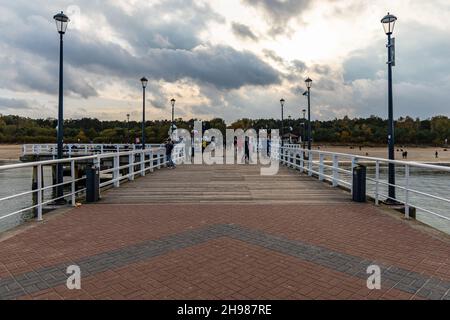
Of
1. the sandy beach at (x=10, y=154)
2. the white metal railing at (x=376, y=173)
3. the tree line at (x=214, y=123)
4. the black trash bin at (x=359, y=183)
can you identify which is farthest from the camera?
the tree line at (x=214, y=123)

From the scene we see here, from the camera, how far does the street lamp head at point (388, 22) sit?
9.23 meters

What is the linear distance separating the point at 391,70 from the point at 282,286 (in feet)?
27.7

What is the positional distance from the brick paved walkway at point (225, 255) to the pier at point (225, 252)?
1 cm

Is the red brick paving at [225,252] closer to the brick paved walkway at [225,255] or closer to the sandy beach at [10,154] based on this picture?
the brick paved walkway at [225,255]

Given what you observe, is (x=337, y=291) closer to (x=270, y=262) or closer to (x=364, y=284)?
(x=364, y=284)

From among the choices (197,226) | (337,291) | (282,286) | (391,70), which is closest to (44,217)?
(197,226)

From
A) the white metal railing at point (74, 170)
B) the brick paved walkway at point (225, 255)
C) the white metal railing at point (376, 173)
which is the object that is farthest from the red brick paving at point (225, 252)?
the white metal railing at point (376, 173)

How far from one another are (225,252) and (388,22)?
8560 millimetres

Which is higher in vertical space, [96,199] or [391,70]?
[391,70]

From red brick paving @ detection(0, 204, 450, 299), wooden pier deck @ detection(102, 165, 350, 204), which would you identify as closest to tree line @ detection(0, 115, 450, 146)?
wooden pier deck @ detection(102, 165, 350, 204)

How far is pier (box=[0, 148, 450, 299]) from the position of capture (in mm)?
3395

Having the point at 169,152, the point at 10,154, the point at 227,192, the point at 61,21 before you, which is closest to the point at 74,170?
the point at 61,21

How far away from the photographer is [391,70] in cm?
949
